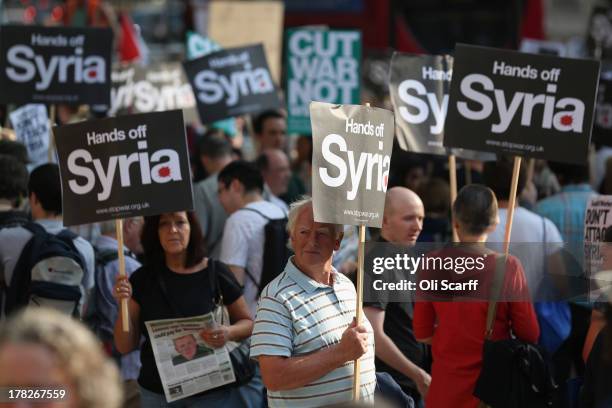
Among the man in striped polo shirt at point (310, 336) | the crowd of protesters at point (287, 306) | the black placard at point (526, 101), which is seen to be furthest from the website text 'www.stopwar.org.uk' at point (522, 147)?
the man in striped polo shirt at point (310, 336)

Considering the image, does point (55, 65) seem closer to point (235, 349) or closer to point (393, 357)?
point (235, 349)

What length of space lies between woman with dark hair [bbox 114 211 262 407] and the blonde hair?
310 centimetres

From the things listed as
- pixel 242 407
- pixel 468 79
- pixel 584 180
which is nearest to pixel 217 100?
pixel 584 180

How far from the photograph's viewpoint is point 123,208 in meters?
5.96

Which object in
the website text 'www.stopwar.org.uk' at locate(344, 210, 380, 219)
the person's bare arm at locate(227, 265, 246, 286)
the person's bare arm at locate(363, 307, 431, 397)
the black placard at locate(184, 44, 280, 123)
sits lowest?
the person's bare arm at locate(363, 307, 431, 397)

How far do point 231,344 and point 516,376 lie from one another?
1.42 m

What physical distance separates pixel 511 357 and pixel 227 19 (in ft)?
35.6

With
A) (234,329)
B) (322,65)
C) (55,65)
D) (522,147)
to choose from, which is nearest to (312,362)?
(234,329)

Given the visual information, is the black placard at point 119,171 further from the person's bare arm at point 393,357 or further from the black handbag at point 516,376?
the black handbag at point 516,376

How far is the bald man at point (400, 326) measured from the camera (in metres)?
5.93

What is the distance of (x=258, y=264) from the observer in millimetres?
6887

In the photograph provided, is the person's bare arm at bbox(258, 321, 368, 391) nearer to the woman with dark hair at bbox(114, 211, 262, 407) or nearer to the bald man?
the woman with dark hair at bbox(114, 211, 262, 407)

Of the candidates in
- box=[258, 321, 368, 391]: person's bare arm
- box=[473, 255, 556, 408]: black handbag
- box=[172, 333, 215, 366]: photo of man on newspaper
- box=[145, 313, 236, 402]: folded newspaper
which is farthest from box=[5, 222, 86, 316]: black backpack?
box=[473, 255, 556, 408]: black handbag

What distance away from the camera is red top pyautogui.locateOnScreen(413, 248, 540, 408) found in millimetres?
5535
